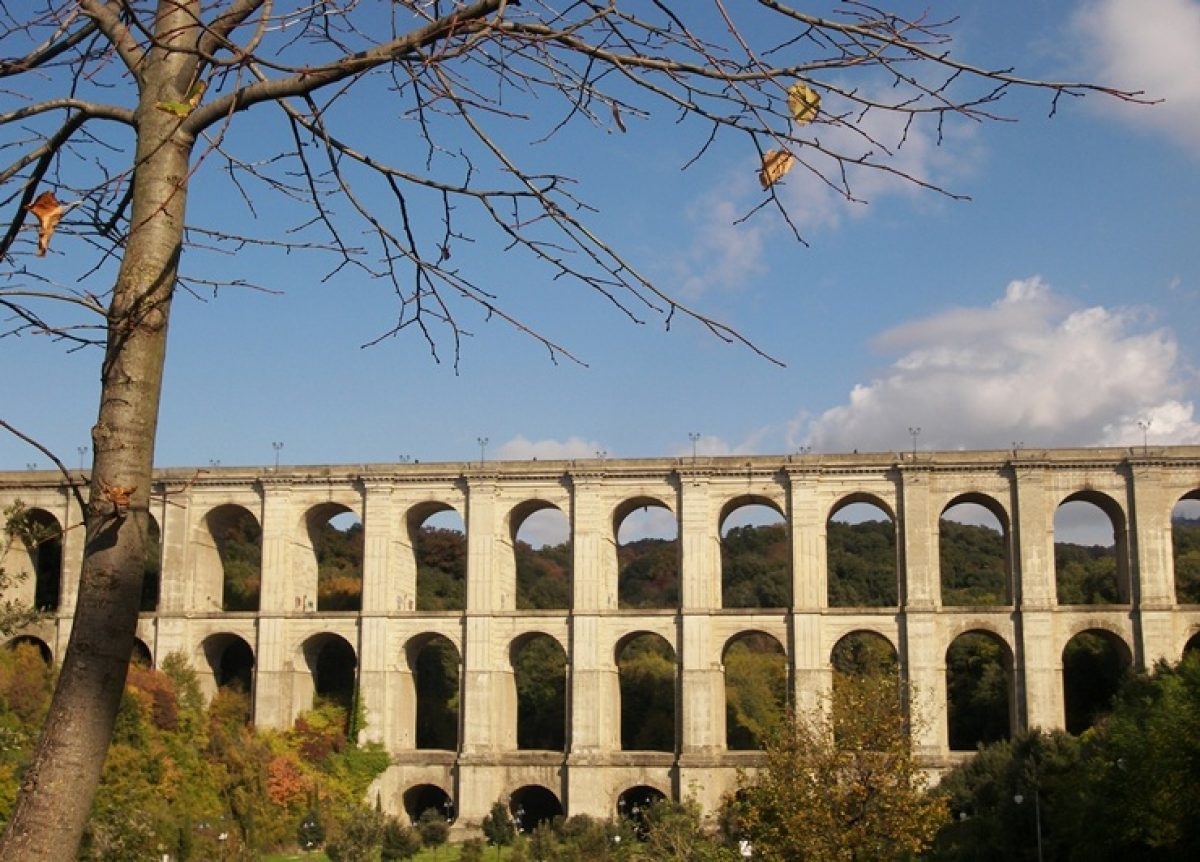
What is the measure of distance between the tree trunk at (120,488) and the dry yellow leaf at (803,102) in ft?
5.53

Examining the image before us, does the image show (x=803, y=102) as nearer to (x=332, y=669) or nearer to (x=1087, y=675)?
(x=1087, y=675)

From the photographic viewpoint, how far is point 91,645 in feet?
12.6

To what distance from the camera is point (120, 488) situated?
153 inches

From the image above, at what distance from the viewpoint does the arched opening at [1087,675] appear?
135 ft

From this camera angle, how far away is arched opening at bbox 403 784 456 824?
40.1 meters

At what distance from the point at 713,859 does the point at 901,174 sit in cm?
2352

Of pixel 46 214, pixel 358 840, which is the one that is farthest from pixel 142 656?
pixel 46 214

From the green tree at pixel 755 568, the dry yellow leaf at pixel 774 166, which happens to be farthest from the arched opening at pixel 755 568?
the dry yellow leaf at pixel 774 166

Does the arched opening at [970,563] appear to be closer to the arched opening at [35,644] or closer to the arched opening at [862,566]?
the arched opening at [862,566]

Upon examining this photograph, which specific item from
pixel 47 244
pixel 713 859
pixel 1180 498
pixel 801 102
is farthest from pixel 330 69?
pixel 1180 498

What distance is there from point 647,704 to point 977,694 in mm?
10577

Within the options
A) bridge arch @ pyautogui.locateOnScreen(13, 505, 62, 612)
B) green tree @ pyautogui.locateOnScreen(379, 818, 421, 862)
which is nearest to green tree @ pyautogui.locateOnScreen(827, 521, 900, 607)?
green tree @ pyautogui.locateOnScreen(379, 818, 421, 862)

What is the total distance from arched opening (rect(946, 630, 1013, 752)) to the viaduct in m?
3.45

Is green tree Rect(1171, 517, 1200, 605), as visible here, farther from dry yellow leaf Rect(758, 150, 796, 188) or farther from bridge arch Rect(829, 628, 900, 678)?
dry yellow leaf Rect(758, 150, 796, 188)
